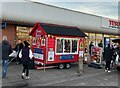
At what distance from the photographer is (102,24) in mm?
22969

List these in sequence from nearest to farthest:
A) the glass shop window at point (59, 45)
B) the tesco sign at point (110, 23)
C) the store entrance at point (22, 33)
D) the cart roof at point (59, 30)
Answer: the cart roof at point (59, 30), the glass shop window at point (59, 45), the store entrance at point (22, 33), the tesco sign at point (110, 23)

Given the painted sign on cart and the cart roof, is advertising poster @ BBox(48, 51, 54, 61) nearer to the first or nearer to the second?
the painted sign on cart

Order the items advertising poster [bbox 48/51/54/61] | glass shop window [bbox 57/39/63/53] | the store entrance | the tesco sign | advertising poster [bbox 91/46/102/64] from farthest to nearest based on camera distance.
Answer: the tesco sign
the store entrance
advertising poster [bbox 91/46/102/64]
glass shop window [bbox 57/39/63/53]
advertising poster [bbox 48/51/54/61]

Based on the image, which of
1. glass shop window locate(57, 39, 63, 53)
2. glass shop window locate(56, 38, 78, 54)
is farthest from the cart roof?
glass shop window locate(57, 39, 63, 53)

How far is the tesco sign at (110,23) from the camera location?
23394 millimetres

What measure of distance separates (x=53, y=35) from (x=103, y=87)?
4694 mm

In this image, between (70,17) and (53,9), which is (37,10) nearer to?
(53,9)

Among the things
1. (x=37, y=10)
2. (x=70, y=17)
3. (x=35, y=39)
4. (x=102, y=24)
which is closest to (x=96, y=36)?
(x=102, y=24)

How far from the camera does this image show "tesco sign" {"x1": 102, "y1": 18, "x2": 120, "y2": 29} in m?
23.4

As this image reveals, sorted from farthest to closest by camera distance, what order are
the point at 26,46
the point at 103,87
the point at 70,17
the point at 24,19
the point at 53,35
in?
the point at 70,17
the point at 24,19
the point at 53,35
the point at 26,46
the point at 103,87

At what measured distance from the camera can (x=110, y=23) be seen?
24.5 metres

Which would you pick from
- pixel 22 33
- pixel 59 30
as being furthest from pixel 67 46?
pixel 22 33

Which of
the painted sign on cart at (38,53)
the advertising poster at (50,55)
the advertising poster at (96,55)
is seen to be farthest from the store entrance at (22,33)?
the advertising poster at (96,55)

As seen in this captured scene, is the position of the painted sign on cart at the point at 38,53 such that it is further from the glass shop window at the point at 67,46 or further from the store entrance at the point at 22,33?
the store entrance at the point at 22,33
